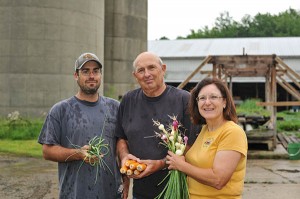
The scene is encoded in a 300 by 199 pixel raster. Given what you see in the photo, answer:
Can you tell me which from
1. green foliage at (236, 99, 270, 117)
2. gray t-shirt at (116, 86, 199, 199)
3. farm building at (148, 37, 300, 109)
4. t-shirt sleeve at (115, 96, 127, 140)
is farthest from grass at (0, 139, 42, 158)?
farm building at (148, 37, 300, 109)

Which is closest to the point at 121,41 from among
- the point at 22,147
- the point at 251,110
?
the point at 251,110

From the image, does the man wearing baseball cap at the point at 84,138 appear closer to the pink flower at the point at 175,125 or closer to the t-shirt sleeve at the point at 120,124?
the t-shirt sleeve at the point at 120,124

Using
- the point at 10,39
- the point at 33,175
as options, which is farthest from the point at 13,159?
the point at 10,39

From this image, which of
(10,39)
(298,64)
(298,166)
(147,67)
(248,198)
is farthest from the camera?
(298,64)

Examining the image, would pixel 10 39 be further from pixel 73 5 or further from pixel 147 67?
pixel 147 67

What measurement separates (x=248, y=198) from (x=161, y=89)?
4091 mm

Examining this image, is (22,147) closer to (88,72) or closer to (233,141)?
(88,72)

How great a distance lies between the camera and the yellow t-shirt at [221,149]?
2861 mm

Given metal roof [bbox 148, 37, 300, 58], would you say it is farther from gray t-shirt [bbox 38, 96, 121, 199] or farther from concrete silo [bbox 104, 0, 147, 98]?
gray t-shirt [bbox 38, 96, 121, 199]

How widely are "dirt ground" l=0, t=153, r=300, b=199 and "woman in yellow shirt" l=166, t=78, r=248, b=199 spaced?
14.1 ft

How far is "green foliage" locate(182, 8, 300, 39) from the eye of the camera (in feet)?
226

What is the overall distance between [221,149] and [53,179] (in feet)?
19.5

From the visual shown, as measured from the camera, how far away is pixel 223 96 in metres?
3.05

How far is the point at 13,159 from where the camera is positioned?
10.7 m
